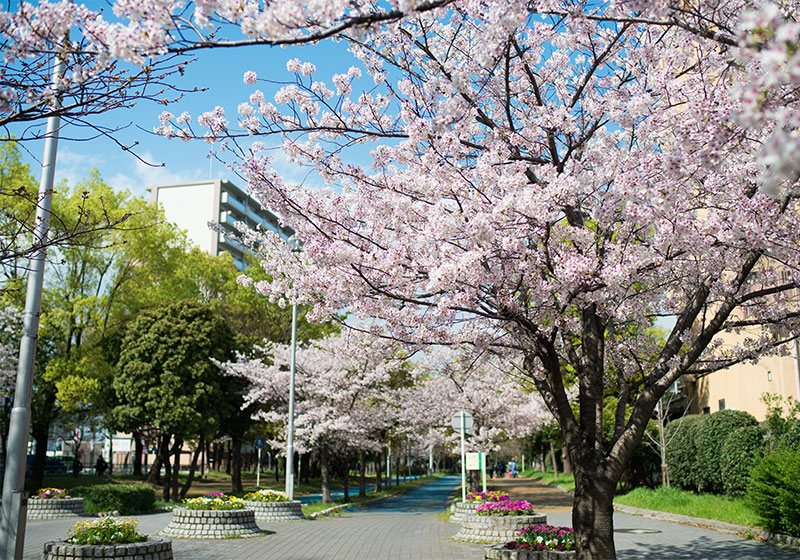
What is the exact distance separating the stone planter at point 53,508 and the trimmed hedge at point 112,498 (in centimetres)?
139

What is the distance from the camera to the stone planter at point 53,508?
714 inches

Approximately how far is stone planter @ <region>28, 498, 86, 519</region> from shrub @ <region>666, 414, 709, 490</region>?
19.7 meters

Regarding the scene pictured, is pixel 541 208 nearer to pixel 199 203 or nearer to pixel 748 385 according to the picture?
pixel 748 385

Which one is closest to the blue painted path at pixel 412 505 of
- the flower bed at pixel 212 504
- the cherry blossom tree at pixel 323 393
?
the cherry blossom tree at pixel 323 393

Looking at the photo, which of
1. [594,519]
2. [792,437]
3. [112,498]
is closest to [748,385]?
[792,437]

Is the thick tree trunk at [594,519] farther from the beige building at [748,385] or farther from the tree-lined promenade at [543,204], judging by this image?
the beige building at [748,385]

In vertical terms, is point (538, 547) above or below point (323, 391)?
below

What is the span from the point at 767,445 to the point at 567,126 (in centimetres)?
1608

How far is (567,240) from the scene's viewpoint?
7457 mm

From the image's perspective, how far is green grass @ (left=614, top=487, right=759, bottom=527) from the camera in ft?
51.7

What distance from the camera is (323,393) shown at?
26.8 metres

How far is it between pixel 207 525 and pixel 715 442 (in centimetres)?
1593

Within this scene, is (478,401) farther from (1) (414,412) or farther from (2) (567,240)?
(2) (567,240)

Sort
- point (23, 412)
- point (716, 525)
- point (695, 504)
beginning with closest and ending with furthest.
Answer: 1. point (23, 412)
2. point (716, 525)
3. point (695, 504)
